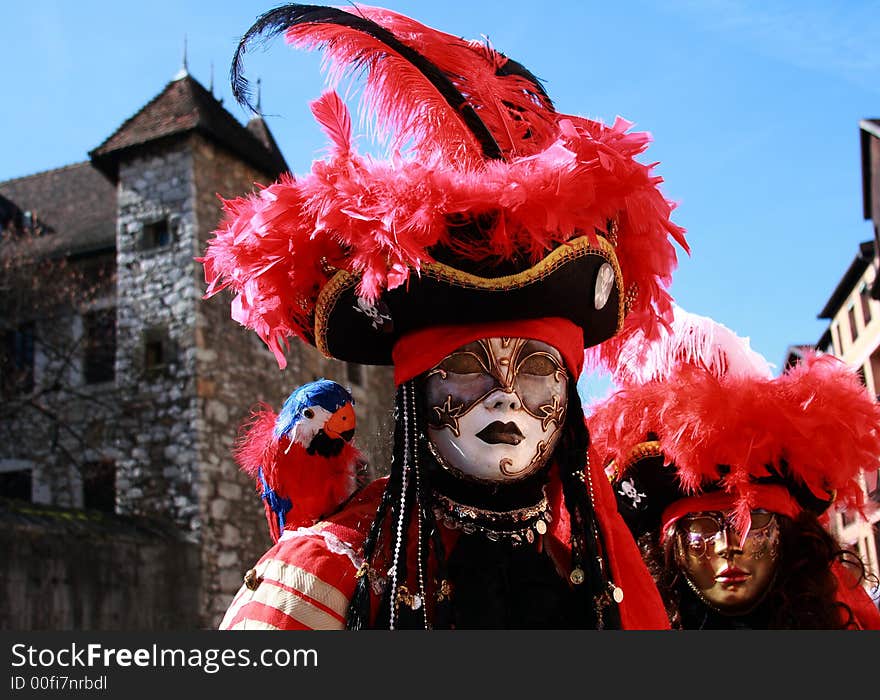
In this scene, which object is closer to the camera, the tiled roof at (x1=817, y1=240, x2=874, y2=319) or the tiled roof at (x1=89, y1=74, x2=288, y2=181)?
the tiled roof at (x1=89, y1=74, x2=288, y2=181)

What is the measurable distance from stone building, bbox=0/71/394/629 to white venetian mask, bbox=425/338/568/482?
36.3 ft

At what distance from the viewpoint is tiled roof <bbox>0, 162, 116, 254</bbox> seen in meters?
17.6

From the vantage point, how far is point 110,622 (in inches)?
476

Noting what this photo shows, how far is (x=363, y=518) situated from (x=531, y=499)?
0.47 metres

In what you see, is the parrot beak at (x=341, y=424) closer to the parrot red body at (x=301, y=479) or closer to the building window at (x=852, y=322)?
the parrot red body at (x=301, y=479)

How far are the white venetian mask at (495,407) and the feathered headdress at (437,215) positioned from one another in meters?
0.11

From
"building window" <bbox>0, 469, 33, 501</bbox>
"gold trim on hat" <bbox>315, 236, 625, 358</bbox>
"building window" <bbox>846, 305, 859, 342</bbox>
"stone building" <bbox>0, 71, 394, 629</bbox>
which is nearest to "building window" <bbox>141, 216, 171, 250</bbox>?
"stone building" <bbox>0, 71, 394, 629</bbox>

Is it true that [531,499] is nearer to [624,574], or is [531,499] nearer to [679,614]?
[624,574]

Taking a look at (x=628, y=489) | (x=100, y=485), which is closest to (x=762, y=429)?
(x=628, y=489)

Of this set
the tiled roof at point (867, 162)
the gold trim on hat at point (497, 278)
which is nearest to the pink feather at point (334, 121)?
the gold trim on hat at point (497, 278)

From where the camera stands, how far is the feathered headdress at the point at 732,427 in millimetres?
3730

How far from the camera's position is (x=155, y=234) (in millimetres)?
15914

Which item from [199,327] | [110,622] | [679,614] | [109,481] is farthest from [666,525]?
[109,481]

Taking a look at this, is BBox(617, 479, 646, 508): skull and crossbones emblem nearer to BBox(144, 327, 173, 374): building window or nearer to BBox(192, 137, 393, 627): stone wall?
BBox(192, 137, 393, 627): stone wall
